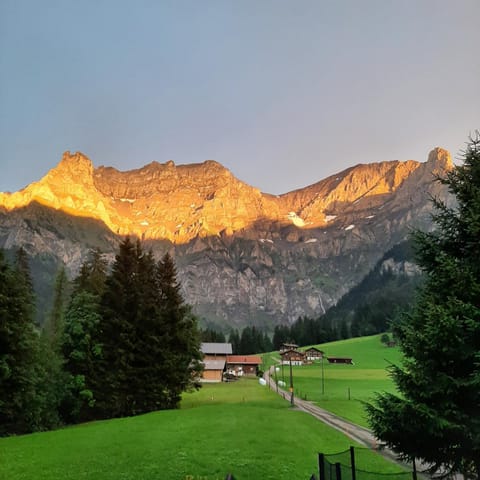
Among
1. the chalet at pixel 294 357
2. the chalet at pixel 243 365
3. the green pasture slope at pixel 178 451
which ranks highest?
the chalet at pixel 294 357

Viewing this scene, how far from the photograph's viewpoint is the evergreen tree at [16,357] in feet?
118

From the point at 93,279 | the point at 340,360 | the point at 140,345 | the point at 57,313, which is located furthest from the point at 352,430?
the point at 340,360

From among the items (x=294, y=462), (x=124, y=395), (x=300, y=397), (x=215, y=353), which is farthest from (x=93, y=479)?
(x=215, y=353)

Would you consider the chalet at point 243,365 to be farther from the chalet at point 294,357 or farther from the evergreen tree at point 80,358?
the evergreen tree at point 80,358

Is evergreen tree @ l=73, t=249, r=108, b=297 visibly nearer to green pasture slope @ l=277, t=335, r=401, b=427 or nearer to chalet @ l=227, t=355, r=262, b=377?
green pasture slope @ l=277, t=335, r=401, b=427

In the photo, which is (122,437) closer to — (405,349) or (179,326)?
(179,326)

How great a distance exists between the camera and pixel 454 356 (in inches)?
482

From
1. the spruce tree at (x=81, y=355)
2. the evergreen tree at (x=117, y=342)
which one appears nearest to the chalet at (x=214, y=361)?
the spruce tree at (x=81, y=355)

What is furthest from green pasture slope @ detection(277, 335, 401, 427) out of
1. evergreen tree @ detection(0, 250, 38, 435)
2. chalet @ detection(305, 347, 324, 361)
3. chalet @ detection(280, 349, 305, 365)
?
evergreen tree @ detection(0, 250, 38, 435)

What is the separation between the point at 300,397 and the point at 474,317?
214ft

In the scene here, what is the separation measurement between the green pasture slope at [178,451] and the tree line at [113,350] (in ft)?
22.7

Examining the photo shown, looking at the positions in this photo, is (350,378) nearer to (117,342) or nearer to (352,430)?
(352,430)

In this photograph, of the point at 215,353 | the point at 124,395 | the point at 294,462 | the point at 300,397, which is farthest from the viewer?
the point at 215,353

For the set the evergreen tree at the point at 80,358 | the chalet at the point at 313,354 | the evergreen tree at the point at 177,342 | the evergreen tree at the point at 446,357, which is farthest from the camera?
the chalet at the point at 313,354
